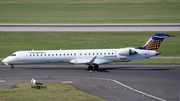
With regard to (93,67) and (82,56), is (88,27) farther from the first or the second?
(93,67)

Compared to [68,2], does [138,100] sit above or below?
below

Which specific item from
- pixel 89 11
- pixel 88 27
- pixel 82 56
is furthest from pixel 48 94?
pixel 89 11

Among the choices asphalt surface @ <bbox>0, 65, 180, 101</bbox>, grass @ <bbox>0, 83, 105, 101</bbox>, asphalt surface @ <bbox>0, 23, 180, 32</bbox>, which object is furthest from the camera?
asphalt surface @ <bbox>0, 23, 180, 32</bbox>

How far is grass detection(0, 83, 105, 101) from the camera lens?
1591 inches

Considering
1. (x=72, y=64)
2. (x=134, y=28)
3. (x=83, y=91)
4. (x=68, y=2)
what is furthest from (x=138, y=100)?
(x=68, y=2)

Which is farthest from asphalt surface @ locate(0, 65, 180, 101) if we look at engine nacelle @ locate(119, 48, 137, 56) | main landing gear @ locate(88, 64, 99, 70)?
engine nacelle @ locate(119, 48, 137, 56)

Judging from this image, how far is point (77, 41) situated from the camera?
79.9 m

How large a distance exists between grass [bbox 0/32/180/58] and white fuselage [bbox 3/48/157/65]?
11.7m

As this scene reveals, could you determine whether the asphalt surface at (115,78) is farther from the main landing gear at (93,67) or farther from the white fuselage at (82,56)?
the white fuselage at (82,56)

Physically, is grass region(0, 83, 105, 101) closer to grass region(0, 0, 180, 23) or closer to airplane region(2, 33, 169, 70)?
airplane region(2, 33, 169, 70)

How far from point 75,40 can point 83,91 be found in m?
36.2

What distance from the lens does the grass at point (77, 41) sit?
7537 cm

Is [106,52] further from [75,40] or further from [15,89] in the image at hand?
[75,40]

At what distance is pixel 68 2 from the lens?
464 feet
